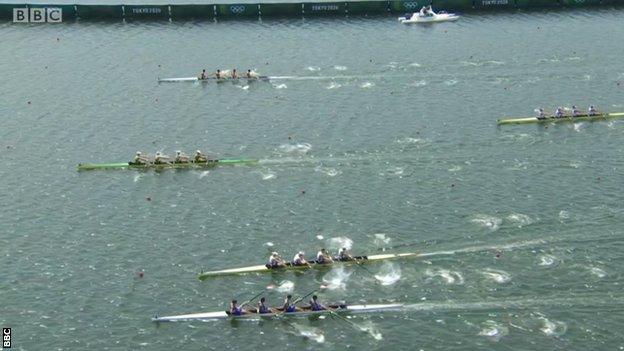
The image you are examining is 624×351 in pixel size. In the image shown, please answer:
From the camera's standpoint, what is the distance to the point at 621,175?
7381 cm

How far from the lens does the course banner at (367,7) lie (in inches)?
4980

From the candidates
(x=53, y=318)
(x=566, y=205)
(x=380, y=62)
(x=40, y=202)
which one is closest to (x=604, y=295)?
(x=566, y=205)

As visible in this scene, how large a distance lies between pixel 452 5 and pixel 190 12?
38085 mm

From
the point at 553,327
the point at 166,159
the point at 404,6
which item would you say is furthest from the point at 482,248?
the point at 404,6

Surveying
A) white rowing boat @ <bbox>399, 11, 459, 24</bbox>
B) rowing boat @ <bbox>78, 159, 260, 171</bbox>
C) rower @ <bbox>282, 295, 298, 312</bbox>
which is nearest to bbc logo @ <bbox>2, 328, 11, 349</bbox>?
rower @ <bbox>282, 295, 298, 312</bbox>

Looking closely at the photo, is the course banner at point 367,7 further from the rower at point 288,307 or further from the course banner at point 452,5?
the rower at point 288,307

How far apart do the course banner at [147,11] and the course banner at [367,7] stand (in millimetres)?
26312

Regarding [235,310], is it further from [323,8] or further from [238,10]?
[323,8]

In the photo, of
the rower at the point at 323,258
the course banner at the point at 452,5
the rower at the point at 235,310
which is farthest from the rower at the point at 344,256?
the course banner at the point at 452,5

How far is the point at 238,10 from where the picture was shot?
12588 centimetres

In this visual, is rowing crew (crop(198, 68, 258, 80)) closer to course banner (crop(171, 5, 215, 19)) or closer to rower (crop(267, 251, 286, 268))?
course banner (crop(171, 5, 215, 19))

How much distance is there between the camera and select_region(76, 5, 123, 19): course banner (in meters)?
125

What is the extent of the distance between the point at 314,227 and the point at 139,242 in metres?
12.9

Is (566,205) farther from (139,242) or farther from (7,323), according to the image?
(7,323)
